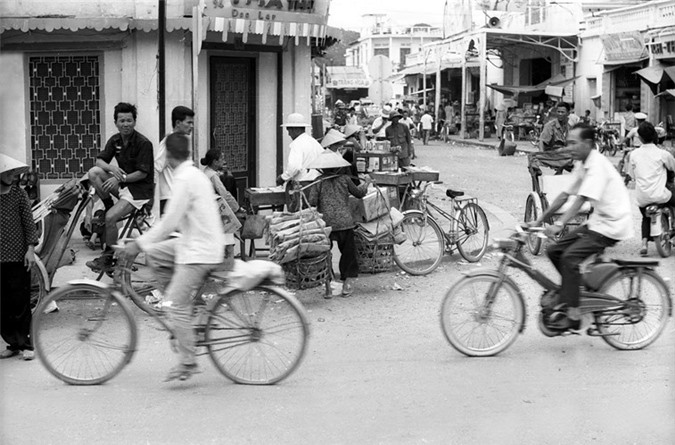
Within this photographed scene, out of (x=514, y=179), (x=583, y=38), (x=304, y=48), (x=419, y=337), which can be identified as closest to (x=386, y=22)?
(x=583, y=38)

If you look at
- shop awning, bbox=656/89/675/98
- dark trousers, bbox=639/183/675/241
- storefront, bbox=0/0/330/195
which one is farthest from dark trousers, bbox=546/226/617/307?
shop awning, bbox=656/89/675/98

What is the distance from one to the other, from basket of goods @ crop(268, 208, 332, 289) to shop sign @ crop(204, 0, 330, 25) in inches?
131

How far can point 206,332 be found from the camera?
20.2ft

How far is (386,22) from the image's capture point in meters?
87.9

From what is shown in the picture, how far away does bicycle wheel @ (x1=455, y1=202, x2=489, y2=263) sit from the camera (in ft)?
35.8

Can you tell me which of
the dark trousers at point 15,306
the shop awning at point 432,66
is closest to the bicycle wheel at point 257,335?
the dark trousers at point 15,306

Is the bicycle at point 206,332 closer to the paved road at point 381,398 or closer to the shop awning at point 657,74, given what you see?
the paved road at point 381,398

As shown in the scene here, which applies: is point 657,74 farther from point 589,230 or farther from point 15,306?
point 15,306

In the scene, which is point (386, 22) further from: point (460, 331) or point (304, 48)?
point (460, 331)

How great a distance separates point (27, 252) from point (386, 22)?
274 feet

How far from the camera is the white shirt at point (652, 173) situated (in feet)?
35.4

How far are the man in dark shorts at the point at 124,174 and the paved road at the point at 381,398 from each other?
4.29 feet

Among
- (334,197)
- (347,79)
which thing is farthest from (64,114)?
(347,79)

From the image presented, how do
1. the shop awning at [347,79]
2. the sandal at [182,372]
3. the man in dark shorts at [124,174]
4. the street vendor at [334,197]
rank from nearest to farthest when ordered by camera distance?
the sandal at [182,372], the man in dark shorts at [124,174], the street vendor at [334,197], the shop awning at [347,79]
